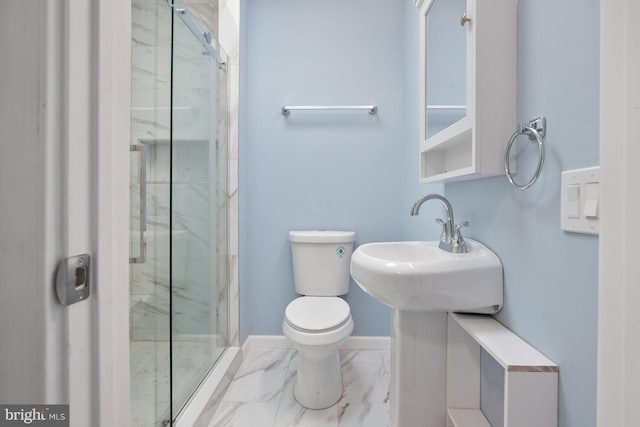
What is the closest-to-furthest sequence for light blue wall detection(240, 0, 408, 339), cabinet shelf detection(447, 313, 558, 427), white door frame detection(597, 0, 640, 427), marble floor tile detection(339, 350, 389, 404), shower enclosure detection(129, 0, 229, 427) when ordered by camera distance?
white door frame detection(597, 0, 640, 427) < cabinet shelf detection(447, 313, 558, 427) < shower enclosure detection(129, 0, 229, 427) < marble floor tile detection(339, 350, 389, 404) < light blue wall detection(240, 0, 408, 339)

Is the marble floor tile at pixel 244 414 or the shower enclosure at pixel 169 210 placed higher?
the shower enclosure at pixel 169 210

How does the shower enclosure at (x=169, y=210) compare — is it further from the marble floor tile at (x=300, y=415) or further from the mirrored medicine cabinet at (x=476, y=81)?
the mirrored medicine cabinet at (x=476, y=81)

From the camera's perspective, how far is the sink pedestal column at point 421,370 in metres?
0.97

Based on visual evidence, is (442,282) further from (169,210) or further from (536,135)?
(169,210)

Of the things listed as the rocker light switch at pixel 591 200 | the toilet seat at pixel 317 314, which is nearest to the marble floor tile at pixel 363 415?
the toilet seat at pixel 317 314

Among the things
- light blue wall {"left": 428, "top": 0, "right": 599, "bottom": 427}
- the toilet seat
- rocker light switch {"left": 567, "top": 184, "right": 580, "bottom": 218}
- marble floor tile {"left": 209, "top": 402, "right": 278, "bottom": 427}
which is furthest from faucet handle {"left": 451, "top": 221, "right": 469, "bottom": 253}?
marble floor tile {"left": 209, "top": 402, "right": 278, "bottom": 427}

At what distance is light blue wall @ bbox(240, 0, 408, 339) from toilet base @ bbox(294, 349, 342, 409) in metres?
0.56

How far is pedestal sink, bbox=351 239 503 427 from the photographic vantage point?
2.64ft

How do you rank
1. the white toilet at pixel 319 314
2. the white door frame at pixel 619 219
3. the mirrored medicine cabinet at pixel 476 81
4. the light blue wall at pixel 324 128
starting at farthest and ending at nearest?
the light blue wall at pixel 324 128, the white toilet at pixel 319 314, the mirrored medicine cabinet at pixel 476 81, the white door frame at pixel 619 219

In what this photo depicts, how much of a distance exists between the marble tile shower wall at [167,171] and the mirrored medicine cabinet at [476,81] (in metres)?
1.11

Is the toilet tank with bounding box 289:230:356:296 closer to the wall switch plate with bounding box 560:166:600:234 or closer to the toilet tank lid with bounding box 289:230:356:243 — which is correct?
the toilet tank lid with bounding box 289:230:356:243

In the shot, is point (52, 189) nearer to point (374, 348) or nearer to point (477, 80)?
point (477, 80)

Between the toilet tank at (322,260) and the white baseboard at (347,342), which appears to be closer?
the toilet tank at (322,260)

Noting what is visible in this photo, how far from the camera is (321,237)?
1.73 m
